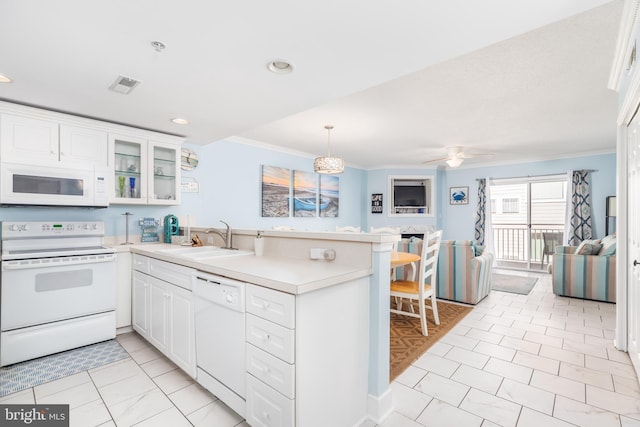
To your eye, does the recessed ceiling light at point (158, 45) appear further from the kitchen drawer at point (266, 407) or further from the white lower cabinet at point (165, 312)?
the kitchen drawer at point (266, 407)

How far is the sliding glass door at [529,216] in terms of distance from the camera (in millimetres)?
6602

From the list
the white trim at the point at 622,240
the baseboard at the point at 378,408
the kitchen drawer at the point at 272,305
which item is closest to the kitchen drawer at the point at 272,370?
the kitchen drawer at the point at 272,305

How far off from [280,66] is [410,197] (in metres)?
5.98

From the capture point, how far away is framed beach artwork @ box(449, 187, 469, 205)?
7.31 m

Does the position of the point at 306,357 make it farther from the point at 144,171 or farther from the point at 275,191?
the point at 275,191

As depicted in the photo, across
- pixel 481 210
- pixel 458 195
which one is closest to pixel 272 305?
pixel 481 210

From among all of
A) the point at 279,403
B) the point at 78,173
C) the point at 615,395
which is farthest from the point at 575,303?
the point at 78,173

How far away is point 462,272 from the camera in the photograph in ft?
12.9

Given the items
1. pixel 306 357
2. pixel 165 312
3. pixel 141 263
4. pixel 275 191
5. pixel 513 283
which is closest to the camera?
pixel 306 357

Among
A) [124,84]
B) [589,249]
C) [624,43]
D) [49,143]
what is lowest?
[589,249]

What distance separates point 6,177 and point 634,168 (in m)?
4.94

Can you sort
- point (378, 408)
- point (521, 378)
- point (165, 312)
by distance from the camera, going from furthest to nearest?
point (165, 312), point (521, 378), point (378, 408)

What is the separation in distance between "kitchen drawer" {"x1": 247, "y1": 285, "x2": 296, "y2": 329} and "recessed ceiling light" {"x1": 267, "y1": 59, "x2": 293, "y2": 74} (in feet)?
4.74

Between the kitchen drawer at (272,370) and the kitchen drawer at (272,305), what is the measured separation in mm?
192
